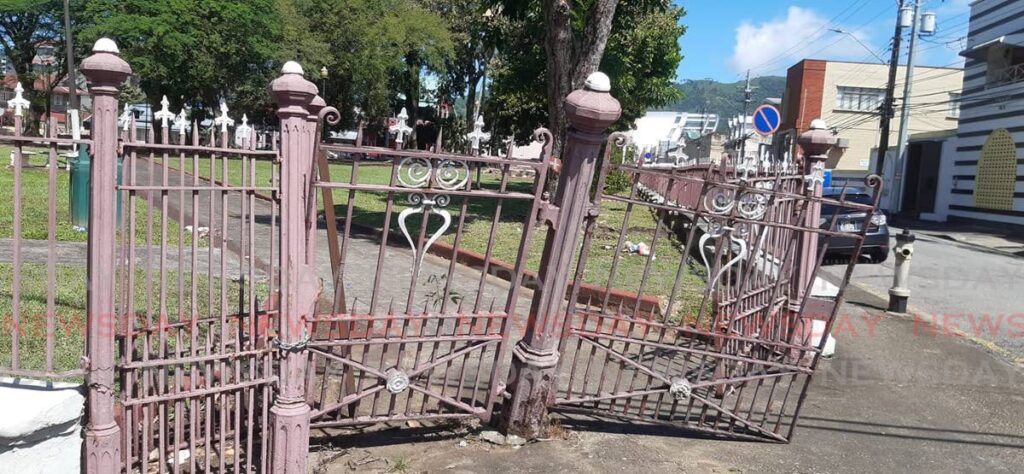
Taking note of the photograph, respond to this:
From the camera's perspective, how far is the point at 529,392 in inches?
168

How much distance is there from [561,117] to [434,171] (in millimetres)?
8378

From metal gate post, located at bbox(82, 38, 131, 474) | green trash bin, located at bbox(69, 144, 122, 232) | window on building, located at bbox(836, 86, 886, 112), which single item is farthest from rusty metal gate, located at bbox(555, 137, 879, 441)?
window on building, located at bbox(836, 86, 886, 112)

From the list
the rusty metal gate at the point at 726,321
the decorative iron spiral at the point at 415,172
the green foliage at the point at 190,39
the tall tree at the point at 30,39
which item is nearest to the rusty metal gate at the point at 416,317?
the decorative iron spiral at the point at 415,172

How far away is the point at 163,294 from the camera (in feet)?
10.5

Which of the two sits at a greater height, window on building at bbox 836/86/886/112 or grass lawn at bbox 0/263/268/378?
window on building at bbox 836/86/886/112

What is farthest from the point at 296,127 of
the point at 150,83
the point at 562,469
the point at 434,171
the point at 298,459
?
the point at 150,83

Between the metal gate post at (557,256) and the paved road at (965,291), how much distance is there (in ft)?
17.3

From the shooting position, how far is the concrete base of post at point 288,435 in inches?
138

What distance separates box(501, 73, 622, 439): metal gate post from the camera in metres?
3.85

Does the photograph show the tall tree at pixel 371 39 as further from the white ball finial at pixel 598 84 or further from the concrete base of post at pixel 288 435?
the concrete base of post at pixel 288 435

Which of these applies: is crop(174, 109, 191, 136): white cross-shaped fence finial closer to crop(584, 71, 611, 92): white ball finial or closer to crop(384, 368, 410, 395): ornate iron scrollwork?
crop(384, 368, 410, 395): ornate iron scrollwork

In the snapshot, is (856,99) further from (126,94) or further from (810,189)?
(810,189)

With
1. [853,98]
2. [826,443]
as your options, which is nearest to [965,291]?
[826,443]

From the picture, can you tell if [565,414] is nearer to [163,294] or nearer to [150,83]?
[163,294]
